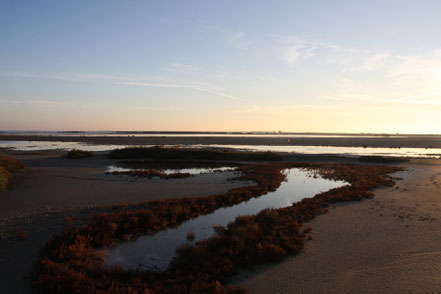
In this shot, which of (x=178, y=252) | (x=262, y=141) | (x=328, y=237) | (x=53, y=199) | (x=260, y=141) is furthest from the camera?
(x=262, y=141)

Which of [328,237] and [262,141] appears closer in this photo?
[328,237]

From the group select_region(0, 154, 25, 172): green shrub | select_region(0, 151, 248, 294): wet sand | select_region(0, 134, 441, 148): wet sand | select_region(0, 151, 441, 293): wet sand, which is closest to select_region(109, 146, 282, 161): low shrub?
select_region(0, 154, 25, 172): green shrub

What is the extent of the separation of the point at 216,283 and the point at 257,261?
217cm

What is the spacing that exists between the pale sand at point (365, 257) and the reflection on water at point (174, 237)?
114 inches

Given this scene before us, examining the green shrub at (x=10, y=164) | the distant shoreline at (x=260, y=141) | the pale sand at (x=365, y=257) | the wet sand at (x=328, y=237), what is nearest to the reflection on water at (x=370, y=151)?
the distant shoreline at (x=260, y=141)

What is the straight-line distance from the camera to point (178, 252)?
9.05 metres

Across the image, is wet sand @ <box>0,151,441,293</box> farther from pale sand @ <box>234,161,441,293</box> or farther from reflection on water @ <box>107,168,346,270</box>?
reflection on water @ <box>107,168,346,270</box>

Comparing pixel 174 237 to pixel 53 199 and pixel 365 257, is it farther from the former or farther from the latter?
pixel 53 199

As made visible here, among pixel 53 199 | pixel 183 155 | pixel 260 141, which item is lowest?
pixel 53 199

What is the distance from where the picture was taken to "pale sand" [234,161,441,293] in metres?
7.09

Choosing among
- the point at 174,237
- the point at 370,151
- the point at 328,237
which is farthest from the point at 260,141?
the point at 174,237

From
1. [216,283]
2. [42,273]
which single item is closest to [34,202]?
[42,273]

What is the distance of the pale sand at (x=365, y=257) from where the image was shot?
7086mm

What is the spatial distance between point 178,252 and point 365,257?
6.08 metres
